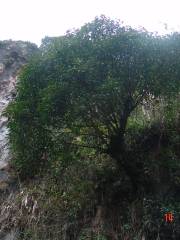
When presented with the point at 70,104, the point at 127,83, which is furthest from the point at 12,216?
the point at 127,83

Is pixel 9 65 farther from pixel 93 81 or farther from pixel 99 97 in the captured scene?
pixel 99 97

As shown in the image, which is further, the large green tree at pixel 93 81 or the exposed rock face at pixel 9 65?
the exposed rock face at pixel 9 65

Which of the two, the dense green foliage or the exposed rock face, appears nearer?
the dense green foliage

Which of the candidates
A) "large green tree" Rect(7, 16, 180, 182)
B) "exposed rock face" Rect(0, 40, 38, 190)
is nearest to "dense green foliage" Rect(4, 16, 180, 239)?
"large green tree" Rect(7, 16, 180, 182)

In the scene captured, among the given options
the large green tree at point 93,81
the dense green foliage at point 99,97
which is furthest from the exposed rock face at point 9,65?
the large green tree at point 93,81

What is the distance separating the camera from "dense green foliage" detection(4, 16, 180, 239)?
668 centimetres

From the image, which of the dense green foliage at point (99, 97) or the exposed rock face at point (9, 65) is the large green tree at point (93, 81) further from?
the exposed rock face at point (9, 65)

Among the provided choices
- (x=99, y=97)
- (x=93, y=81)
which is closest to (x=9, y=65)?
(x=93, y=81)

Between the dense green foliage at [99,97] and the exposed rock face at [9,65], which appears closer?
the dense green foliage at [99,97]

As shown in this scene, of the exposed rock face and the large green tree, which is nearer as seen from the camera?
the large green tree

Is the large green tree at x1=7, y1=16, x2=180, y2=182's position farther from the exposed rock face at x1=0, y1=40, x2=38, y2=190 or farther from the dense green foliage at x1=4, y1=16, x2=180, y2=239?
the exposed rock face at x1=0, y1=40, x2=38, y2=190

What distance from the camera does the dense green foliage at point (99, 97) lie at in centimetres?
668

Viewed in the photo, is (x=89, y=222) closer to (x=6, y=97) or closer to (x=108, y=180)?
(x=108, y=180)

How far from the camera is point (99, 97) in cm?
651
